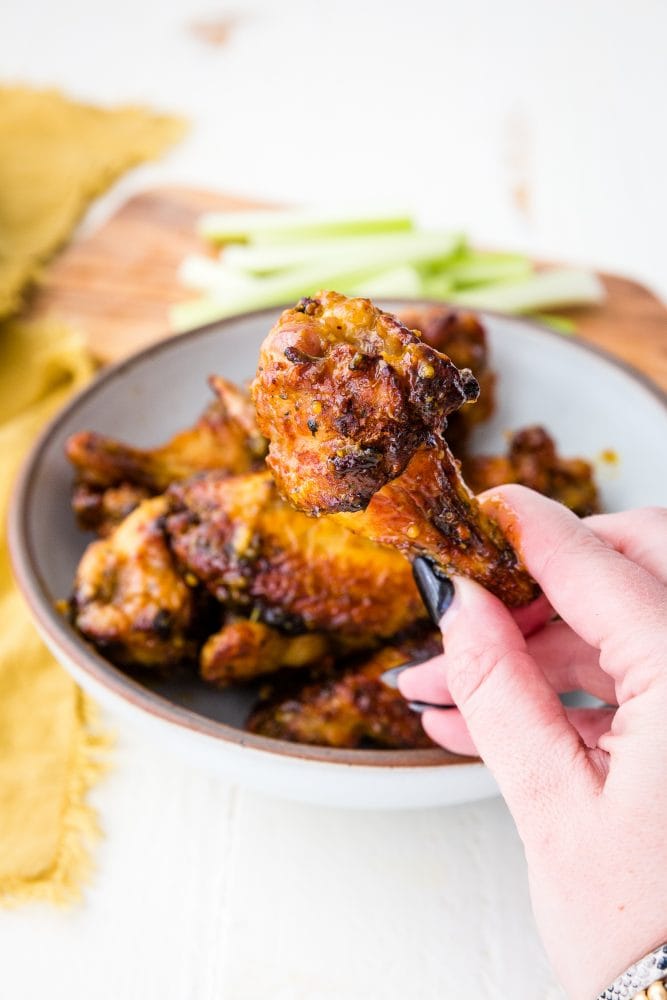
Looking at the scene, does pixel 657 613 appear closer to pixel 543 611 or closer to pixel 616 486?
pixel 543 611

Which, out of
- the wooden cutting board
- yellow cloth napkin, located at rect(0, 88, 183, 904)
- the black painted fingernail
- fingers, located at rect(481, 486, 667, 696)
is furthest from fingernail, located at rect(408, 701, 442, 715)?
the wooden cutting board

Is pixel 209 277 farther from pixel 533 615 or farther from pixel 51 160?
pixel 533 615

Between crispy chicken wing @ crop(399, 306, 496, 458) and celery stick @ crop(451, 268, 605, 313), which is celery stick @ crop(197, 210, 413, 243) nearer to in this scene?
celery stick @ crop(451, 268, 605, 313)

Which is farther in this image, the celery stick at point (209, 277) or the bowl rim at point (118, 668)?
the celery stick at point (209, 277)

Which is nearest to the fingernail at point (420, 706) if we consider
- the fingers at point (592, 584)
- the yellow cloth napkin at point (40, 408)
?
→ the fingers at point (592, 584)

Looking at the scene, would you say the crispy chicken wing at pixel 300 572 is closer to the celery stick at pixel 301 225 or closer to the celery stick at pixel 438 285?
the celery stick at pixel 438 285

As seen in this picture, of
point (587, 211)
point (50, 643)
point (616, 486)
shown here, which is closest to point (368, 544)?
point (50, 643)
